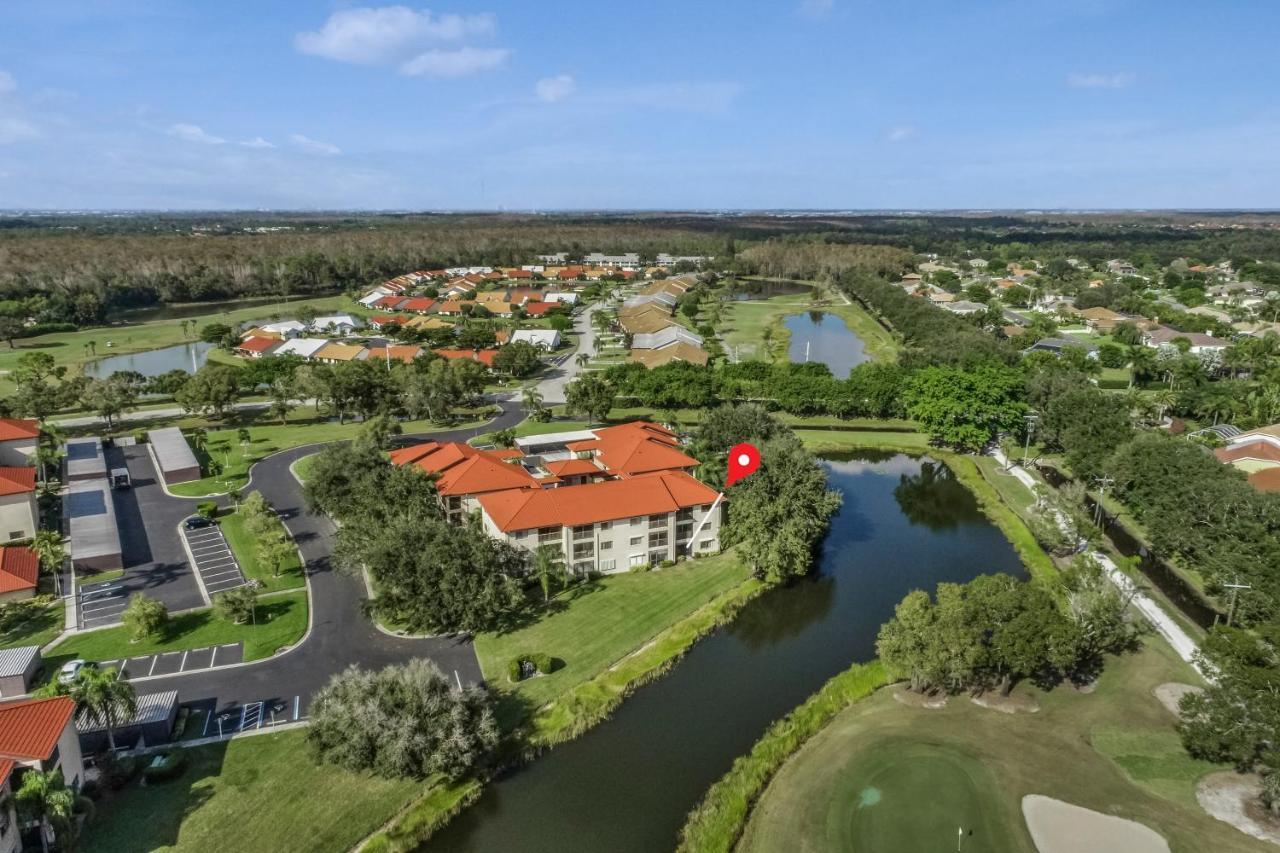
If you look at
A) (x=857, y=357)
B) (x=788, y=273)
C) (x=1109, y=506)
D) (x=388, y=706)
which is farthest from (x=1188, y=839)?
(x=788, y=273)

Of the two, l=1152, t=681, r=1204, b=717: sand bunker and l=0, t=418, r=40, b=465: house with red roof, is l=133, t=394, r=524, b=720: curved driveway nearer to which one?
l=1152, t=681, r=1204, b=717: sand bunker

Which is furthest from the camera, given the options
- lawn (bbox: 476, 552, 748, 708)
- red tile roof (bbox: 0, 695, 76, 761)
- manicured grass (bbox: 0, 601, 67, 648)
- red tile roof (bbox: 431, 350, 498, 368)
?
red tile roof (bbox: 431, 350, 498, 368)

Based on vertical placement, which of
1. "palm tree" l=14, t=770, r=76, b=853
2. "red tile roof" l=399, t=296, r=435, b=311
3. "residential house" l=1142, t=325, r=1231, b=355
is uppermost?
"red tile roof" l=399, t=296, r=435, b=311

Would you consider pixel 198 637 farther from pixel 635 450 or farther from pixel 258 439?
pixel 258 439

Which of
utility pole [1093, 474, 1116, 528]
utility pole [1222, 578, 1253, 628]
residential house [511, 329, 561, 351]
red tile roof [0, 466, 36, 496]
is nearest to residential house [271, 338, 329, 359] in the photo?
residential house [511, 329, 561, 351]

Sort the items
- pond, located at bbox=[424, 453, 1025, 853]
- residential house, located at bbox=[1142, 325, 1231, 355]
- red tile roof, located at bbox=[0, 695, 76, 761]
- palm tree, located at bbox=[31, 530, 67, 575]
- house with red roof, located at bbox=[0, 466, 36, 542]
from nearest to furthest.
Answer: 1. red tile roof, located at bbox=[0, 695, 76, 761]
2. pond, located at bbox=[424, 453, 1025, 853]
3. palm tree, located at bbox=[31, 530, 67, 575]
4. house with red roof, located at bbox=[0, 466, 36, 542]
5. residential house, located at bbox=[1142, 325, 1231, 355]

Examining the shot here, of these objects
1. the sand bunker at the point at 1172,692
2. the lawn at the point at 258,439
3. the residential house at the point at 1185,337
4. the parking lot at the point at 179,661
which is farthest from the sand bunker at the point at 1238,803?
the residential house at the point at 1185,337

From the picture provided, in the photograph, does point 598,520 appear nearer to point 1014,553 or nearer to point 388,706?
point 388,706
